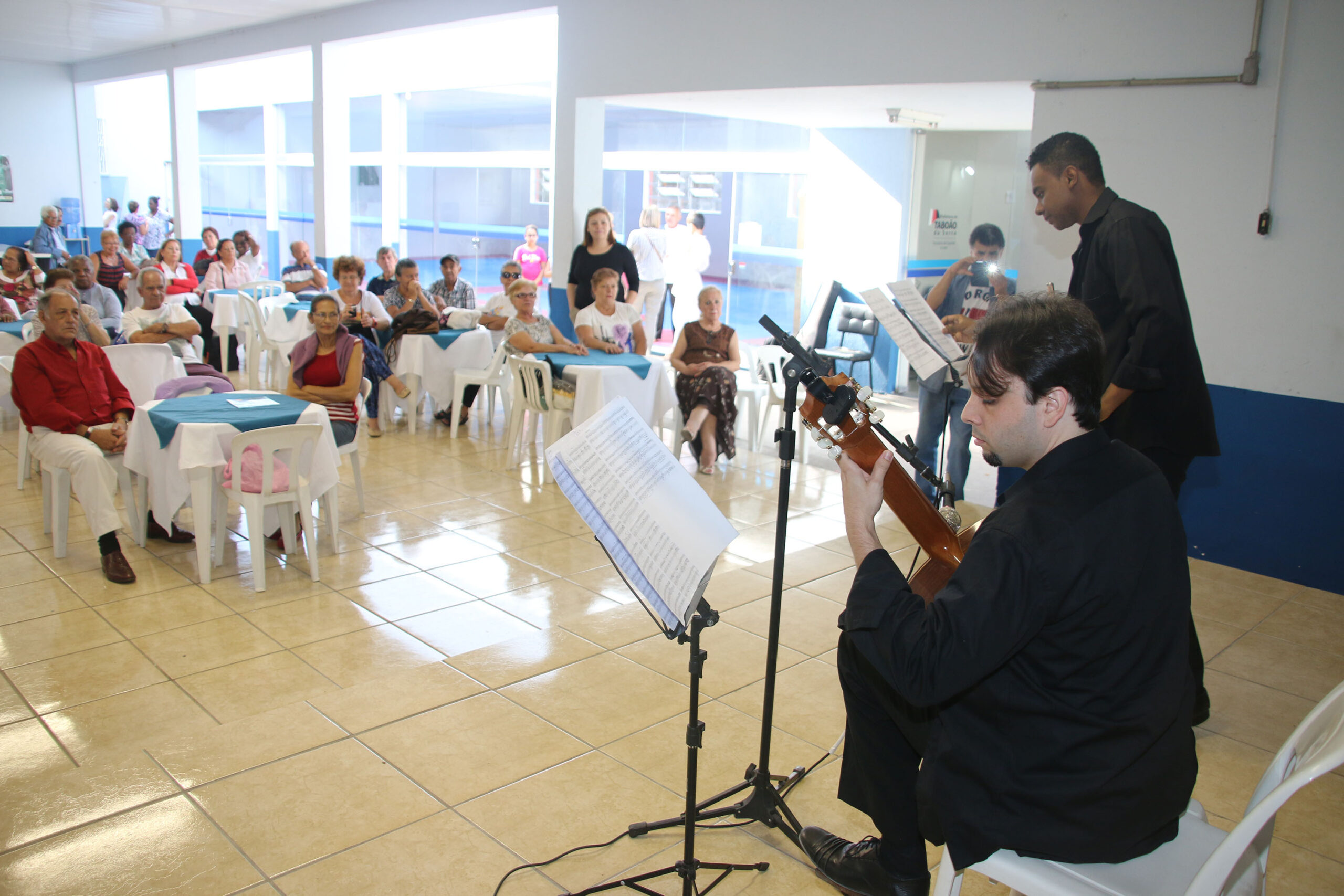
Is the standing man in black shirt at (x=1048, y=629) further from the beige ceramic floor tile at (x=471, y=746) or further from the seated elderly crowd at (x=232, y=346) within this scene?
the seated elderly crowd at (x=232, y=346)

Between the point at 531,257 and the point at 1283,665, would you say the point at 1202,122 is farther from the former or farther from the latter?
the point at 531,257

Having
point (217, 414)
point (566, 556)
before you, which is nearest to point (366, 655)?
point (566, 556)

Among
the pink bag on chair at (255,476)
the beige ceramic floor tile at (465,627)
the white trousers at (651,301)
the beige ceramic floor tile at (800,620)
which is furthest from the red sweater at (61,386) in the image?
the white trousers at (651,301)

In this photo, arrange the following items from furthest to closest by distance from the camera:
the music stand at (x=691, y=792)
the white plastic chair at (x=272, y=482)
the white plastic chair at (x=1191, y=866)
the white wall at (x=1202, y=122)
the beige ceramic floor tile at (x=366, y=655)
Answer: the white wall at (x=1202, y=122) < the white plastic chair at (x=272, y=482) < the beige ceramic floor tile at (x=366, y=655) < the music stand at (x=691, y=792) < the white plastic chair at (x=1191, y=866)

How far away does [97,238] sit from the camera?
53.2ft

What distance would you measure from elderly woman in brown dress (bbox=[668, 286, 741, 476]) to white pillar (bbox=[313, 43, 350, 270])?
228 inches

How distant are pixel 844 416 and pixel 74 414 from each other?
4.00 m

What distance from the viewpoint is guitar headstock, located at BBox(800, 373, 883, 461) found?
5.63 ft

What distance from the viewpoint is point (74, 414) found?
4.29 m

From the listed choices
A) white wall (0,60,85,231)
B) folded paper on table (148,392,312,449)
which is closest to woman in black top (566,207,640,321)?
folded paper on table (148,392,312,449)

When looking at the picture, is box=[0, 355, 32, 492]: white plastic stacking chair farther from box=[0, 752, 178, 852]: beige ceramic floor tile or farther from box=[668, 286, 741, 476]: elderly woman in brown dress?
box=[668, 286, 741, 476]: elderly woman in brown dress

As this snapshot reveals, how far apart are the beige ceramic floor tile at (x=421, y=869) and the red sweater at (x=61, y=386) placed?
122 inches

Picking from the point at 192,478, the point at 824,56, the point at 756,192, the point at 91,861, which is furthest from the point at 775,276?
the point at 91,861

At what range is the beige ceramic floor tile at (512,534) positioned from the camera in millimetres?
4758
